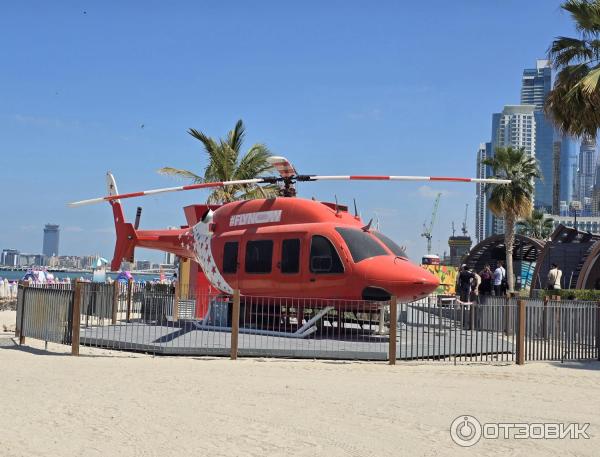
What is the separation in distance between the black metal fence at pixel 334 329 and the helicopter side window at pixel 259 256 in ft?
2.69

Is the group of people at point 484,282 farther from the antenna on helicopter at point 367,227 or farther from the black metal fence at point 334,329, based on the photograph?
the black metal fence at point 334,329

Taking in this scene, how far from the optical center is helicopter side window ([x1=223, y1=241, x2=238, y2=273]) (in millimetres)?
16969

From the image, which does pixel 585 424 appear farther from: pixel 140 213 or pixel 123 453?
pixel 140 213

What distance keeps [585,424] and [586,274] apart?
21.2 meters

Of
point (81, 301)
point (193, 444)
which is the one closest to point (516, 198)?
point (81, 301)

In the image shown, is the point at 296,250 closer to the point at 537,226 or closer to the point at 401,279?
the point at 401,279

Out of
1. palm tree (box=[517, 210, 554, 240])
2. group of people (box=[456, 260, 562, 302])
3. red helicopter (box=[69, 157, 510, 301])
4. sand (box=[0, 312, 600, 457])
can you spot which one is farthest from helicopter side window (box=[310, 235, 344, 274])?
palm tree (box=[517, 210, 554, 240])

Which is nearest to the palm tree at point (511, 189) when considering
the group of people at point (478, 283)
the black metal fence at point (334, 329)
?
the group of people at point (478, 283)

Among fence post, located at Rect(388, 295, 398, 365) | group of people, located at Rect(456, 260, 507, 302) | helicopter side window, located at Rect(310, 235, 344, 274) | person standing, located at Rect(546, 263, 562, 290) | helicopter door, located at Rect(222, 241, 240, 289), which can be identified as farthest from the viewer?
person standing, located at Rect(546, 263, 562, 290)

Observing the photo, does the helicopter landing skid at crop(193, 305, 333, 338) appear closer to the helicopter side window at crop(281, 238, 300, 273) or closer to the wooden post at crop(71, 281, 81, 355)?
the helicopter side window at crop(281, 238, 300, 273)

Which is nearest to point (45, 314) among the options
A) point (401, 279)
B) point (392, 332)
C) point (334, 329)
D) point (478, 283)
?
point (334, 329)

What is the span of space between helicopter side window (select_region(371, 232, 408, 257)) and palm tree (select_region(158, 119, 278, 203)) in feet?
38.0

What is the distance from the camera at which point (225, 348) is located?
43.9 feet

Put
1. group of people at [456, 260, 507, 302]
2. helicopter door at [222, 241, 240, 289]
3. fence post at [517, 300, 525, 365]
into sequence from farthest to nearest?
group of people at [456, 260, 507, 302] < helicopter door at [222, 241, 240, 289] < fence post at [517, 300, 525, 365]
